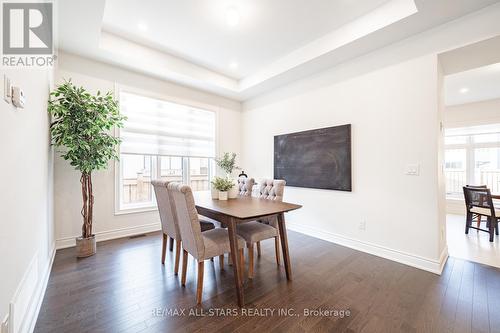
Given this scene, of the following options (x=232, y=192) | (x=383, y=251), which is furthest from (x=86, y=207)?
(x=383, y=251)

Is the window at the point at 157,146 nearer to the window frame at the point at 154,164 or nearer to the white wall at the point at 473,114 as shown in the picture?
the window frame at the point at 154,164

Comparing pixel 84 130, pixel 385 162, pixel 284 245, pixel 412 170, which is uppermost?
pixel 84 130

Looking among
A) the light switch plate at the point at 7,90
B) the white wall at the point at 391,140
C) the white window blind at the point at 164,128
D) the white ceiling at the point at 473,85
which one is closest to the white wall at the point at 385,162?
the white wall at the point at 391,140

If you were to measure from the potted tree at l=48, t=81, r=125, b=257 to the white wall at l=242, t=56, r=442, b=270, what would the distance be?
3119 millimetres

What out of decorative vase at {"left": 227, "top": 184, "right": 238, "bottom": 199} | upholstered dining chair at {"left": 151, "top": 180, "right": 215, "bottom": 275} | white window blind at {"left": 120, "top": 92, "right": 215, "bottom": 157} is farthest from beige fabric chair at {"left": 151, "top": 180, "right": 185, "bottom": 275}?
white window blind at {"left": 120, "top": 92, "right": 215, "bottom": 157}

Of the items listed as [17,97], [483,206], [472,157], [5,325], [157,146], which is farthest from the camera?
[472,157]

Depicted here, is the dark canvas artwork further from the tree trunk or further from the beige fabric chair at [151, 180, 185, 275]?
the tree trunk

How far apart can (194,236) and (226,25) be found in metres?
2.71

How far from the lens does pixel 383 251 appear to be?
2.89m

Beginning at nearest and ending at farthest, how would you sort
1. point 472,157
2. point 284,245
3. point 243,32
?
1. point 284,245
2. point 243,32
3. point 472,157

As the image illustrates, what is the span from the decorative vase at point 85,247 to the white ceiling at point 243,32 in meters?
2.63

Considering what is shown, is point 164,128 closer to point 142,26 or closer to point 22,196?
point 142,26

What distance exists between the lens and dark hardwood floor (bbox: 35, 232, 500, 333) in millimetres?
1621

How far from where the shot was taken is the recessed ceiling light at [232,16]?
2570 millimetres
